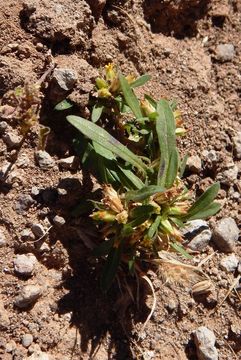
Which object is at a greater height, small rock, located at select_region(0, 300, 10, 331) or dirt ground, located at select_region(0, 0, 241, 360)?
dirt ground, located at select_region(0, 0, 241, 360)

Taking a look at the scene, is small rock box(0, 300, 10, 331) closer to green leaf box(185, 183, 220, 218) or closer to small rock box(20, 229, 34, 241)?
small rock box(20, 229, 34, 241)

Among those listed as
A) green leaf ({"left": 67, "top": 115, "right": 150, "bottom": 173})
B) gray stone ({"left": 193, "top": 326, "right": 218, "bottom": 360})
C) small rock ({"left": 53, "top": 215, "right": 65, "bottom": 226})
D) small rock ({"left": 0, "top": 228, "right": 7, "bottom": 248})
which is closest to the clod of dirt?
green leaf ({"left": 67, "top": 115, "right": 150, "bottom": 173})

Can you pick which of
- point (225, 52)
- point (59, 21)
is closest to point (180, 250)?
point (59, 21)

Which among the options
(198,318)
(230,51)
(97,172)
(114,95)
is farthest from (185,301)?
(230,51)

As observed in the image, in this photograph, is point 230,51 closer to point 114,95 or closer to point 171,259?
point 114,95

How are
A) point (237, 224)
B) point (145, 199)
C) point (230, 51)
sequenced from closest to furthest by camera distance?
point (145, 199) → point (237, 224) → point (230, 51)

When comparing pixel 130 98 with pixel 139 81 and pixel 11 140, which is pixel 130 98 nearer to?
pixel 139 81

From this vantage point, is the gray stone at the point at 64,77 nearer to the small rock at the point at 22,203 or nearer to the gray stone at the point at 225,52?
the small rock at the point at 22,203
